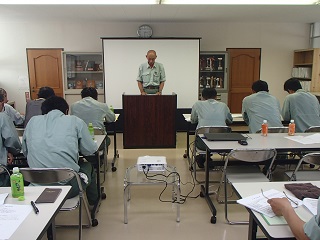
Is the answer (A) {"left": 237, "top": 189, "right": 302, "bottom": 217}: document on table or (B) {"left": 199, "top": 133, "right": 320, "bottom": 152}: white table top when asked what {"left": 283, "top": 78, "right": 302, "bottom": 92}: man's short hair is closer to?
(B) {"left": 199, "top": 133, "right": 320, "bottom": 152}: white table top

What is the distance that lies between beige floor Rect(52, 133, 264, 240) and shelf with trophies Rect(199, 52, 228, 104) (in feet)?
12.4

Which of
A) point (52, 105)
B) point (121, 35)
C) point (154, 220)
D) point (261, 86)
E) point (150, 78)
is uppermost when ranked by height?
point (121, 35)

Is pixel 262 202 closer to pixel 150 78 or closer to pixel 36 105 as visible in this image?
pixel 36 105

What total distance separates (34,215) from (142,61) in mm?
5247

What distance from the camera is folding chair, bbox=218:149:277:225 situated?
2533mm

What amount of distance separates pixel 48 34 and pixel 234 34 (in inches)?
171

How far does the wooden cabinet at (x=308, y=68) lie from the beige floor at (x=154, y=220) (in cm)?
452

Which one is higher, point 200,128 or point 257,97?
point 257,97

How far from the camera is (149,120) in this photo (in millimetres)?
4863

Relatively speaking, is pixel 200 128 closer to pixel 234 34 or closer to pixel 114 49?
pixel 114 49

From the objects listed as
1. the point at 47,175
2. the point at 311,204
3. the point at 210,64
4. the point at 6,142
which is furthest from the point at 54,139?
the point at 210,64

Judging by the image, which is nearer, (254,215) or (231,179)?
(254,215)

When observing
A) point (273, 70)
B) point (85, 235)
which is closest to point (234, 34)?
point (273, 70)

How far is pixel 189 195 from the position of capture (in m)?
3.30
